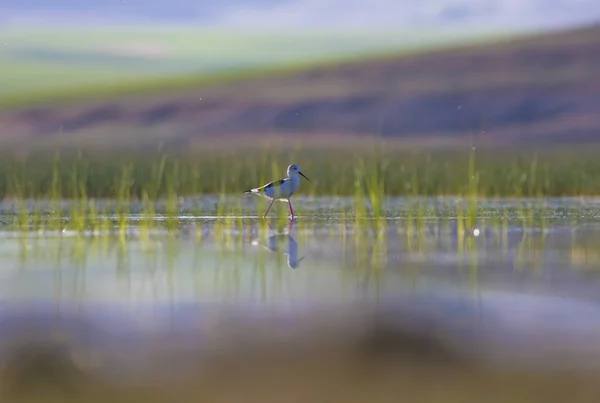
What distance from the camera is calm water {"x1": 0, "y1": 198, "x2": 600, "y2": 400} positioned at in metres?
3.96

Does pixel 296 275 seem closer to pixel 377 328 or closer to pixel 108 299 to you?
pixel 108 299

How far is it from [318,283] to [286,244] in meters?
2.18

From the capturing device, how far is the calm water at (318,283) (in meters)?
3.96

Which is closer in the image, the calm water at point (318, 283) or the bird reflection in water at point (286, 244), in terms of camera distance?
the calm water at point (318, 283)

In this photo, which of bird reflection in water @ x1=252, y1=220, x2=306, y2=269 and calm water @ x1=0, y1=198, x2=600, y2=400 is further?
bird reflection in water @ x1=252, y1=220, x2=306, y2=269

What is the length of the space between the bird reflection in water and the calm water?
0.01 metres

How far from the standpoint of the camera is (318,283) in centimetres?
524

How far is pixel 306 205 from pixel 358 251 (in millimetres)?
5537

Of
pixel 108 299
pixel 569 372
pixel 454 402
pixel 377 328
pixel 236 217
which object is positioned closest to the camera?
pixel 454 402

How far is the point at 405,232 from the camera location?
834cm

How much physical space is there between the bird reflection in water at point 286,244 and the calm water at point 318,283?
0.01 m

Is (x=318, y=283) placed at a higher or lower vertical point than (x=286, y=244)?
lower

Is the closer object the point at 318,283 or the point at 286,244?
the point at 318,283

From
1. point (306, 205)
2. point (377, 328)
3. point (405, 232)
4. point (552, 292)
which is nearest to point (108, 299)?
point (377, 328)
